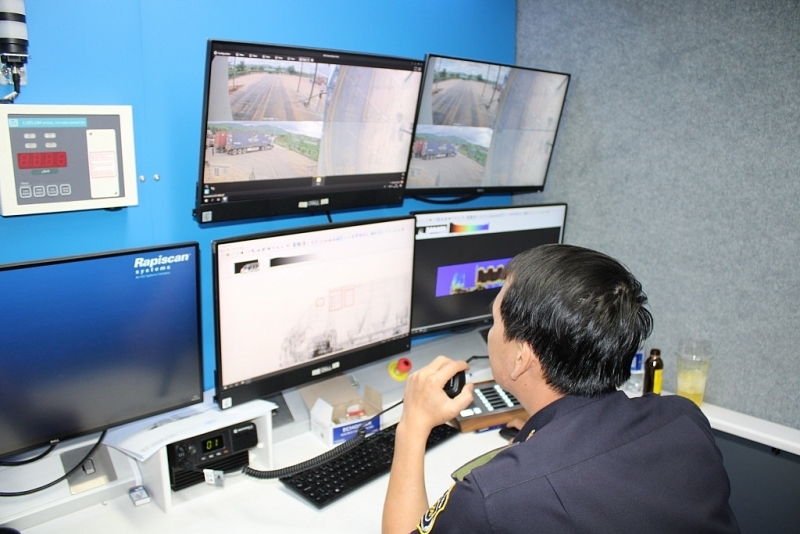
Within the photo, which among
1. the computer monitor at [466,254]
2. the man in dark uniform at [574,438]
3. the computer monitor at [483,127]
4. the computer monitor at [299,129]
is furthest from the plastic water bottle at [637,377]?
the computer monitor at [299,129]

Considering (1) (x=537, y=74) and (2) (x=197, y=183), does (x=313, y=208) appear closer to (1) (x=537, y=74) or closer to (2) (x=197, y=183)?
(2) (x=197, y=183)

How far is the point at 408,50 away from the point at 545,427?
1.22 meters

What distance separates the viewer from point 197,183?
1366 mm

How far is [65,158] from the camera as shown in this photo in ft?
4.06

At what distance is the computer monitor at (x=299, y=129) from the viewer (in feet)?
4.31

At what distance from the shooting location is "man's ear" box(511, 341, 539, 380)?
3.45ft

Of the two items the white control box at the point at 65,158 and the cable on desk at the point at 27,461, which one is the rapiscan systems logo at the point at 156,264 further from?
the cable on desk at the point at 27,461

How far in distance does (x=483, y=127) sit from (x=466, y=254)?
37 cm

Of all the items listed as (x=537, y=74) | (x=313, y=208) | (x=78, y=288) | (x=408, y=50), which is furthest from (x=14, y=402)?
(x=537, y=74)

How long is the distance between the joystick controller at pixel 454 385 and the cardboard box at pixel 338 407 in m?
0.38

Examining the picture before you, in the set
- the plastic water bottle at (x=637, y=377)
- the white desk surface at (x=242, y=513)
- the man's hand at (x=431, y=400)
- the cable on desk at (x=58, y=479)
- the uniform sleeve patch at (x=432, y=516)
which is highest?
the man's hand at (x=431, y=400)

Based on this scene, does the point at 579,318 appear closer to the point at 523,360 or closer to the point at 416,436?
the point at 523,360

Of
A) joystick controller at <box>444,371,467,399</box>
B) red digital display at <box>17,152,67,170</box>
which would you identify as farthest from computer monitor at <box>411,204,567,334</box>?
red digital display at <box>17,152,67,170</box>

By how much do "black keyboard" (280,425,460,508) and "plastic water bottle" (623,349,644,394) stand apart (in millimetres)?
626
